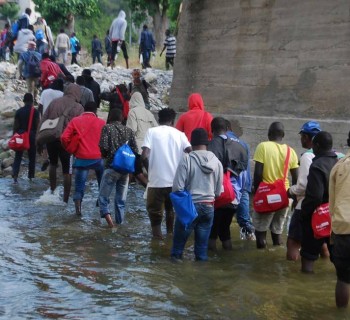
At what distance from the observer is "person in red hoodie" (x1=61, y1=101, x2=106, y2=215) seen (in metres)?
10.5

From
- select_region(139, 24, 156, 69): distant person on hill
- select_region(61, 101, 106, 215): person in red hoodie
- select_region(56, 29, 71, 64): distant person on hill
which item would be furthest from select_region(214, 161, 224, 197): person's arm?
select_region(139, 24, 156, 69): distant person on hill

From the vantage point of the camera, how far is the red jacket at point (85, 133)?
34.5ft

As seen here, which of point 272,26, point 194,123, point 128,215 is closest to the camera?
point 194,123

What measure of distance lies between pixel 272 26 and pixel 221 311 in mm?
7104

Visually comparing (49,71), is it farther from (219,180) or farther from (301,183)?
(301,183)

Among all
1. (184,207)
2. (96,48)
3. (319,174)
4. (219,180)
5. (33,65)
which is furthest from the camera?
(96,48)

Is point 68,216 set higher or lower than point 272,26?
lower

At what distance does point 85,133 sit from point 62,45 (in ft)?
54.6

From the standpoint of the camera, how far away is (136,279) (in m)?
7.51

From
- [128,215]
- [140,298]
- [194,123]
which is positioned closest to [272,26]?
[194,123]

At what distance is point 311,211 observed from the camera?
704 centimetres

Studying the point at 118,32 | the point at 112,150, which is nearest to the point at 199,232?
the point at 112,150

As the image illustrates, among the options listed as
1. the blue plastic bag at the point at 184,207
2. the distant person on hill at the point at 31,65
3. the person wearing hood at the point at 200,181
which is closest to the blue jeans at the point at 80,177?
the person wearing hood at the point at 200,181

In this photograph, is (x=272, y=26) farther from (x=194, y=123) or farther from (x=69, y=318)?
(x=69, y=318)
